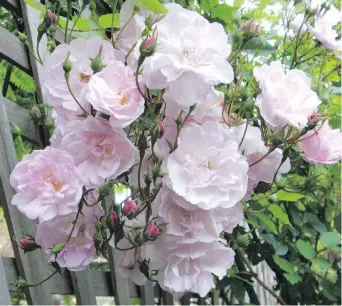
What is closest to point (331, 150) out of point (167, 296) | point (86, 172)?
point (86, 172)

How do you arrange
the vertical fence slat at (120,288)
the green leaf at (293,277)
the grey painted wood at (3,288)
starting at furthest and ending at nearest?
the green leaf at (293,277) → the vertical fence slat at (120,288) → the grey painted wood at (3,288)

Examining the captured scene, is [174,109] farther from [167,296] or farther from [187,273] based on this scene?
[167,296]

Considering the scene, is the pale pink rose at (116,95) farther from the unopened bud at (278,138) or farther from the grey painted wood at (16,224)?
the grey painted wood at (16,224)

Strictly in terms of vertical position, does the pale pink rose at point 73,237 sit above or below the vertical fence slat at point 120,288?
above

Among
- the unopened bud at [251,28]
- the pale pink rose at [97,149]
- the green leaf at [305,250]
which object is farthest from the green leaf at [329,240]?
the pale pink rose at [97,149]

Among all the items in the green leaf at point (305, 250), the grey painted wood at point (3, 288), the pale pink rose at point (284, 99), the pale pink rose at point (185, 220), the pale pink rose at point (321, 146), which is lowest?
the green leaf at point (305, 250)

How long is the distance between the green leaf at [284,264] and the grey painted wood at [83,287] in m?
0.65

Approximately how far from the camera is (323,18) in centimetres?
107

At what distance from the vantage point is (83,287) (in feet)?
3.97

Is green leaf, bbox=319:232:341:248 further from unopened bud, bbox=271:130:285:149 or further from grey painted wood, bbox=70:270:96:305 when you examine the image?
unopened bud, bbox=271:130:285:149

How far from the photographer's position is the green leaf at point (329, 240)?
5.18ft

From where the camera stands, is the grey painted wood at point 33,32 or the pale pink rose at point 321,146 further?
the grey painted wood at point 33,32

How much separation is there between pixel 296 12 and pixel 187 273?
0.65 m

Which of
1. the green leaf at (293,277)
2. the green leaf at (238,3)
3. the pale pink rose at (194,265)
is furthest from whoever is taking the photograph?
the green leaf at (293,277)
